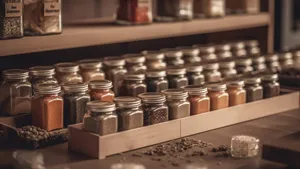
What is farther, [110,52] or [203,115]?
[110,52]

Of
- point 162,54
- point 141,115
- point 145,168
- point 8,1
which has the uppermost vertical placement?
point 8,1

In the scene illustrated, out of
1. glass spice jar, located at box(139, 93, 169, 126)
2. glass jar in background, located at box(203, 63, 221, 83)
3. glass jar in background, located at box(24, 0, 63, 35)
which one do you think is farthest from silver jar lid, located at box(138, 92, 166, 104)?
glass jar in background, located at box(203, 63, 221, 83)

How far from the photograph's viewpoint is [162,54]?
8.45 feet

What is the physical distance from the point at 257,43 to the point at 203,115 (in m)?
1.35

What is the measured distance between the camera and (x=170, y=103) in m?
2.02

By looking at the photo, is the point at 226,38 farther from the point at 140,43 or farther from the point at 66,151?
the point at 66,151

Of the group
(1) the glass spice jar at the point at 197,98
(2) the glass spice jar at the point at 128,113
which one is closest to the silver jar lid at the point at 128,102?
(2) the glass spice jar at the point at 128,113

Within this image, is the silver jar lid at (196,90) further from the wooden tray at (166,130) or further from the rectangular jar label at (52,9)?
the rectangular jar label at (52,9)

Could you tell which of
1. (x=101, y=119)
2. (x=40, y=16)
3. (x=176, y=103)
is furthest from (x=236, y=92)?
(x=40, y=16)

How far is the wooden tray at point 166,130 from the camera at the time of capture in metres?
1.80

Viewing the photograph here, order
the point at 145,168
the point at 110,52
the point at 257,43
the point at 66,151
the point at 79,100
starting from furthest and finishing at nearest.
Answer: the point at 257,43 < the point at 110,52 < the point at 79,100 < the point at 66,151 < the point at 145,168

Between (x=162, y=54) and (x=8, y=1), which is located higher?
(x=8, y=1)

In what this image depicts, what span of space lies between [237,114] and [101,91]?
524mm

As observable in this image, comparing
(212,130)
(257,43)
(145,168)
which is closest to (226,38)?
(257,43)
